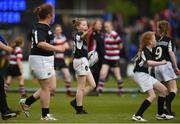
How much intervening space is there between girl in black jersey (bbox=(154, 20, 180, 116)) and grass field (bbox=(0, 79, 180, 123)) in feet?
2.06

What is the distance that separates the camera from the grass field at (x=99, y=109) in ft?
56.3

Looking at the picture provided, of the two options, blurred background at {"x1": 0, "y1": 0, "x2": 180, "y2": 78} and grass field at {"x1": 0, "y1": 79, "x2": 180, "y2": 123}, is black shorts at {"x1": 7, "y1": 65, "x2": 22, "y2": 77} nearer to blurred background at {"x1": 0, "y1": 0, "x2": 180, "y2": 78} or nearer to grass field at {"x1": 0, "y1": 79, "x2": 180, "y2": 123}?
grass field at {"x1": 0, "y1": 79, "x2": 180, "y2": 123}

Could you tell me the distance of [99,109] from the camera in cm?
2006

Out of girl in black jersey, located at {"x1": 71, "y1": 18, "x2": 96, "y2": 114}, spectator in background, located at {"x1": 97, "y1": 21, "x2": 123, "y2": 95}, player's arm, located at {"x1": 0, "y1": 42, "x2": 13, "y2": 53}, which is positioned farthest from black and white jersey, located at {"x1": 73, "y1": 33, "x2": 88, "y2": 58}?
spectator in background, located at {"x1": 97, "y1": 21, "x2": 123, "y2": 95}

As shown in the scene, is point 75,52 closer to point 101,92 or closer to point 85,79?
point 85,79

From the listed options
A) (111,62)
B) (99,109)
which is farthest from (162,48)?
(111,62)

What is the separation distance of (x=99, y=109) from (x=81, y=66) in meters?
1.84

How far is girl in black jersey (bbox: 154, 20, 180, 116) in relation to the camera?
18.2m

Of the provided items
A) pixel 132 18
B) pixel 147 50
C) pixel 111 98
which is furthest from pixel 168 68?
pixel 132 18

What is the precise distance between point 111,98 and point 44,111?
295 inches

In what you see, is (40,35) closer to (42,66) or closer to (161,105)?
(42,66)

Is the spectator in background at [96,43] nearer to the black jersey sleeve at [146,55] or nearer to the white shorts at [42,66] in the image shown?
the black jersey sleeve at [146,55]

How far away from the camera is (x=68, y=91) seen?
82.1 ft

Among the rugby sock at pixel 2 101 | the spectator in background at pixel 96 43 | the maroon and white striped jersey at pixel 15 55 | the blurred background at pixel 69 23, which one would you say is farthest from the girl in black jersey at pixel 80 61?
the blurred background at pixel 69 23
